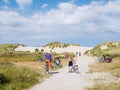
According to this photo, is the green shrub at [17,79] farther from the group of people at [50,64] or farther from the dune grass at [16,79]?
the group of people at [50,64]

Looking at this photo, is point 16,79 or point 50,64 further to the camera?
point 50,64

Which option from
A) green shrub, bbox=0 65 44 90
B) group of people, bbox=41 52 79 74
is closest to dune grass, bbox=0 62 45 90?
green shrub, bbox=0 65 44 90

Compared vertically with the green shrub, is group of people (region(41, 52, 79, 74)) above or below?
above

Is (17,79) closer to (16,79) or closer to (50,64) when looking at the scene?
(16,79)

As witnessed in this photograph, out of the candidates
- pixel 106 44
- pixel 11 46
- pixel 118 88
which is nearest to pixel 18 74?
pixel 118 88

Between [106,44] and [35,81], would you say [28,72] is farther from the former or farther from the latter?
[106,44]

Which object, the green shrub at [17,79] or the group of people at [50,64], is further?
the group of people at [50,64]

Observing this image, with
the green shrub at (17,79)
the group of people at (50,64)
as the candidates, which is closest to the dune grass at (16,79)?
the green shrub at (17,79)

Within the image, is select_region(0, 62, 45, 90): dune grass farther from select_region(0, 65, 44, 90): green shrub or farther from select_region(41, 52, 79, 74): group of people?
select_region(41, 52, 79, 74): group of people

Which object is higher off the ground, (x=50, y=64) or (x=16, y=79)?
(x=50, y=64)

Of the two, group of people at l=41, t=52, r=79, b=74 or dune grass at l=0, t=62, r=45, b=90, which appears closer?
dune grass at l=0, t=62, r=45, b=90

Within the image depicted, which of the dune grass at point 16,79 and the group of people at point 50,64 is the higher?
the group of people at point 50,64

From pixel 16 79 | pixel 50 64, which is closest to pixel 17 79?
pixel 16 79

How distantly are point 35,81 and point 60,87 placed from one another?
4732mm
